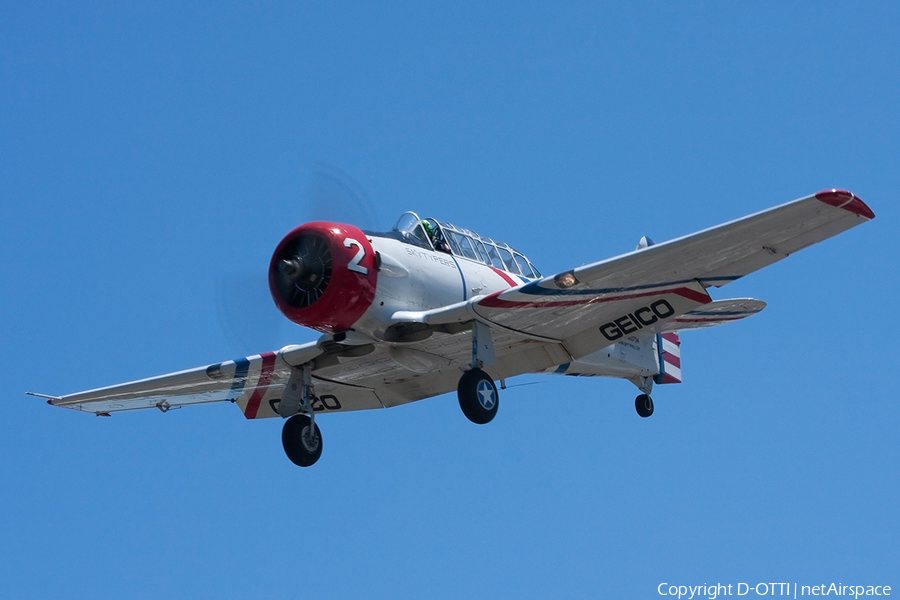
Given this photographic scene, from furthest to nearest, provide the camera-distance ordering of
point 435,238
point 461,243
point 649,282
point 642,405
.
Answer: point 642,405 → point 461,243 → point 435,238 → point 649,282

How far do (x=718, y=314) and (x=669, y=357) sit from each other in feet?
6.56

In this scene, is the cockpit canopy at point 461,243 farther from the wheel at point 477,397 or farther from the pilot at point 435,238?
the wheel at point 477,397

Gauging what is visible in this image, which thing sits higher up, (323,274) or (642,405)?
(323,274)

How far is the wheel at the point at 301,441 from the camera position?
15.9 m

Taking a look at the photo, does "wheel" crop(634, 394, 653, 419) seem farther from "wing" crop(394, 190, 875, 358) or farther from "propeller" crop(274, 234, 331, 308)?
"propeller" crop(274, 234, 331, 308)

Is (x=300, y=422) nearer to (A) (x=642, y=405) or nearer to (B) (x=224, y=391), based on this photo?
(B) (x=224, y=391)

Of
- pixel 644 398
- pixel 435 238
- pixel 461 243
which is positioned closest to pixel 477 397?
pixel 435 238

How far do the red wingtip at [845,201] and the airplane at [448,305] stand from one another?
0.02 m

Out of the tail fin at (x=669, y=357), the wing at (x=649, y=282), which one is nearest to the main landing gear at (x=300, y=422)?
the wing at (x=649, y=282)

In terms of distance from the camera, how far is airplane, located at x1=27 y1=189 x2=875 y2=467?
13719mm

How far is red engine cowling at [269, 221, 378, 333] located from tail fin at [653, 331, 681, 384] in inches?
274

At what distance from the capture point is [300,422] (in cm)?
1599

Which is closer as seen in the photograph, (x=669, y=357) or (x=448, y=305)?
(x=448, y=305)

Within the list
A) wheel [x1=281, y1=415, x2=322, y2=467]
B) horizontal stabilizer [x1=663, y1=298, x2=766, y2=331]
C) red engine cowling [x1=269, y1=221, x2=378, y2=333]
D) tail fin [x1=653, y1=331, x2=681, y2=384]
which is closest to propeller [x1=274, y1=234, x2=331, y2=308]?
red engine cowling [x1=269, y1=221, x2=378, y2=333]
